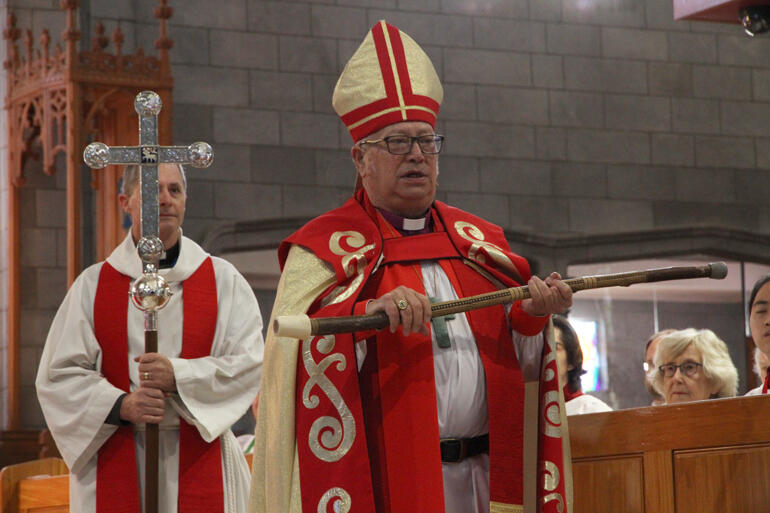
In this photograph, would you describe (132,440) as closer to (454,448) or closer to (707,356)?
(454,448)

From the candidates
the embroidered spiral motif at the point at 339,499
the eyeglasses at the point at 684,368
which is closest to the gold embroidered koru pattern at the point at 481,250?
the embroidered spiral motif at the point at 339,499

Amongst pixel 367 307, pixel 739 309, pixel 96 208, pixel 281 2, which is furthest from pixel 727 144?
pixel 367 307

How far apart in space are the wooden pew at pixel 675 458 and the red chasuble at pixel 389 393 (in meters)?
0.42

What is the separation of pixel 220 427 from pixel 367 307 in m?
1.20

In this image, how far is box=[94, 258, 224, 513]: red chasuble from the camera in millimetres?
3596

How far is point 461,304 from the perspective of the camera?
2518mm

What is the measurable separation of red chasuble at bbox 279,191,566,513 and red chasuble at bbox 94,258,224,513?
0.88 meters

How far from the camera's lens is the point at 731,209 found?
34.6 feet

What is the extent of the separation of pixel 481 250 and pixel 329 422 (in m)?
0.59

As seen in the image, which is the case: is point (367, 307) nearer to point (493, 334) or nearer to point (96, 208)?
point (493, 334)

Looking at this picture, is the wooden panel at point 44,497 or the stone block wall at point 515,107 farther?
the stone block wall at point 515,107

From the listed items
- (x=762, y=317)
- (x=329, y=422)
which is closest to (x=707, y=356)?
(x=762, y=317)

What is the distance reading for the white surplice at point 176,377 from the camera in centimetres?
354

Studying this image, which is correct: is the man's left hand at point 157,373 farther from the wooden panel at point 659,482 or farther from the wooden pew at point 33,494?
the wooden panel at point 659,482
